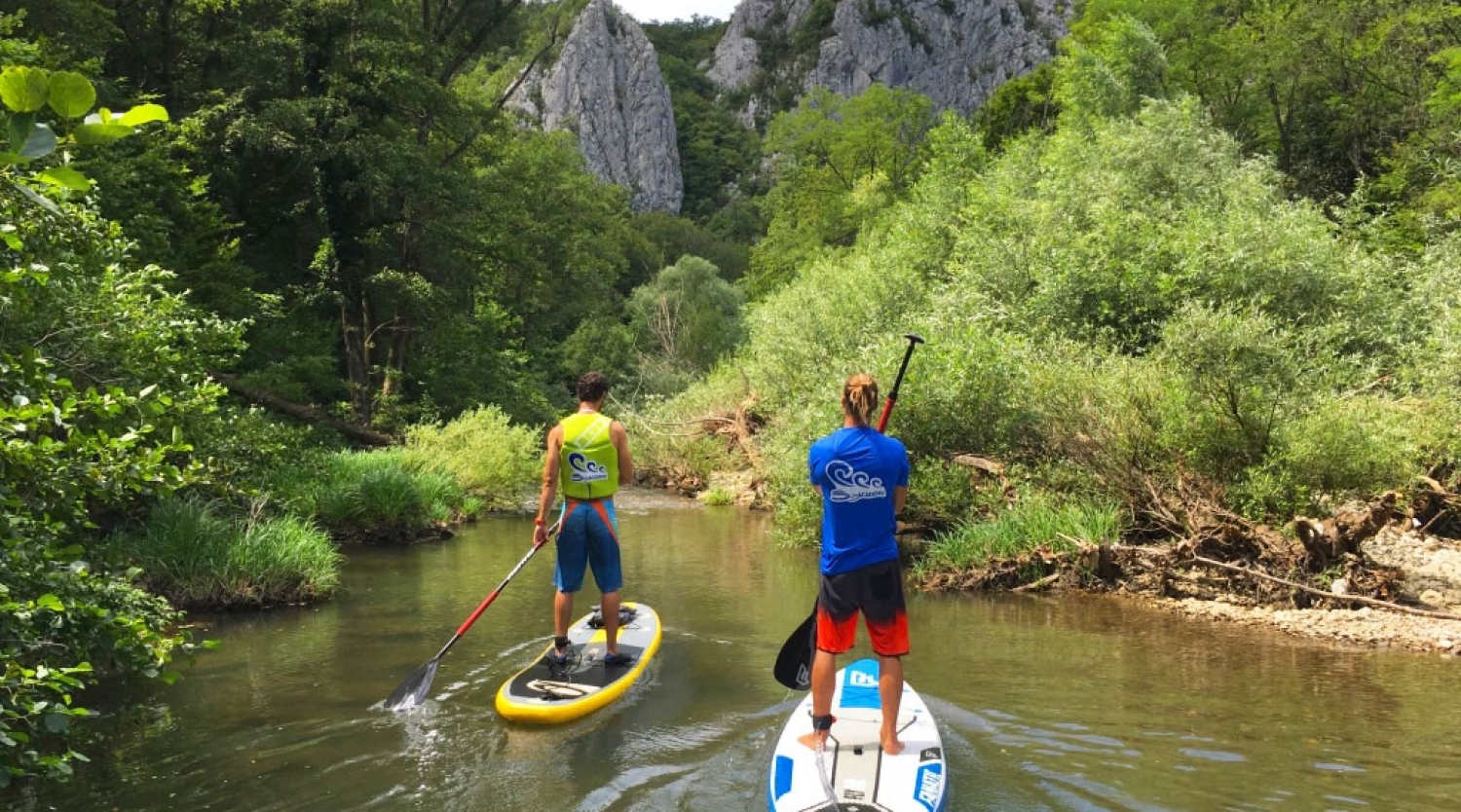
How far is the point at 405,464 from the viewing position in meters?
17.2

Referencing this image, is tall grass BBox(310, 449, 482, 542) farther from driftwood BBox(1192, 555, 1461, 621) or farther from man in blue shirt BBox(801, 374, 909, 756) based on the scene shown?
driftwood BBox(1192, 555, 1461, 621)

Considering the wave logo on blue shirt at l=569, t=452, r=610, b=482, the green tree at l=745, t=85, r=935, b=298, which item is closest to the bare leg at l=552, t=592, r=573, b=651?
the wave logo on blue shirt at l=569, t=452, r=610, b=482

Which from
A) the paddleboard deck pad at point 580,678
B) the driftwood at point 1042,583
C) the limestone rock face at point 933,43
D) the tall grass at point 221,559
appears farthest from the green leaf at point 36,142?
the limestone rock face at point 933,43

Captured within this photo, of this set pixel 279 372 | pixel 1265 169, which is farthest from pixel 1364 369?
pixel 279 372

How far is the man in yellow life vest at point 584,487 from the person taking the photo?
695 cm

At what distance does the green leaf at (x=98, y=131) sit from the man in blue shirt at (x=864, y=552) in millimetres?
4010

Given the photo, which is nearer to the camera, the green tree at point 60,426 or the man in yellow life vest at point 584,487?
the green tree at point 60,426

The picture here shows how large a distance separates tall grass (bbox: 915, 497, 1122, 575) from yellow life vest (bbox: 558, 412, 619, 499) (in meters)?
6.06

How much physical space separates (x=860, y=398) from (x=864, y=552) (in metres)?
0.87

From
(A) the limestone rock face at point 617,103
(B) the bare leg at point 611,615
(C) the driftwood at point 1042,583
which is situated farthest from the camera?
(A) the limestone rock face at point 617,103

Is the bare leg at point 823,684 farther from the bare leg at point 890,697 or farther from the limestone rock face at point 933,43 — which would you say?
the limestone rock face at point 933,43

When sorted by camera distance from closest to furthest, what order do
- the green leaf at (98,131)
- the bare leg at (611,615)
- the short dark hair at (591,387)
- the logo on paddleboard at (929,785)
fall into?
1. the green leaf at (98,131)
2. the logo on paddleboard at (929,785)
3. the short dark hair at (591,387)
4. the bare leg at (611,615)

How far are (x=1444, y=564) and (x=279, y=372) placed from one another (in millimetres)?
20675

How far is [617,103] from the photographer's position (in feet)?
297
